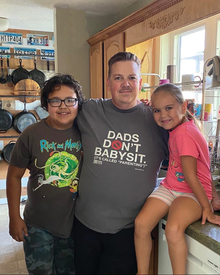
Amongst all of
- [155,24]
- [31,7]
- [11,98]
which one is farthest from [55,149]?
[11,98]

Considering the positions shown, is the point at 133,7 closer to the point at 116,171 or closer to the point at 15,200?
the point at 116,171

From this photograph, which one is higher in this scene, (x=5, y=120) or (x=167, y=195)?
(x=5, y=120)

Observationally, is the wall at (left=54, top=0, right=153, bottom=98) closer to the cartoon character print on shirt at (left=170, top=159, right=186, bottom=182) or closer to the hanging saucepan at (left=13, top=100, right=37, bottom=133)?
the hanging saucepan at (left=13, top=100, right=37, bottom=133)

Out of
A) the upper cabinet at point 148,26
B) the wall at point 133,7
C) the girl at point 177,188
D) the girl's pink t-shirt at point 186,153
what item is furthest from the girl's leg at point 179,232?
the wall at point 133,7

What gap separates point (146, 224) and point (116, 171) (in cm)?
26

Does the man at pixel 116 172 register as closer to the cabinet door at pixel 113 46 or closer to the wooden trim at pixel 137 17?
the wooden trim at pixel 137 17

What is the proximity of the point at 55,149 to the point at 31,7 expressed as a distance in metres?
2.40

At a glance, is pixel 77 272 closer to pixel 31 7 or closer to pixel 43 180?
pixel 43 180

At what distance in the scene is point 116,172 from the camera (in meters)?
1.16

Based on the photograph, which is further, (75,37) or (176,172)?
(75,37)

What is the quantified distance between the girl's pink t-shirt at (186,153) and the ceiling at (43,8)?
2.11 meters

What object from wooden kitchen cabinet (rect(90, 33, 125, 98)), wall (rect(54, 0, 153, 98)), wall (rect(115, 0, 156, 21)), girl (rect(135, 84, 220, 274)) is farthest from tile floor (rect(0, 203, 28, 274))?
wall (rect(115, 0, 156, 21))

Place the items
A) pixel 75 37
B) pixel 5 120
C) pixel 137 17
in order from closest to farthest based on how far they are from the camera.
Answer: pixel 137 17 → pixel 75 37 → pixel 5 120

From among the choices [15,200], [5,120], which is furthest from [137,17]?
[5,120]
